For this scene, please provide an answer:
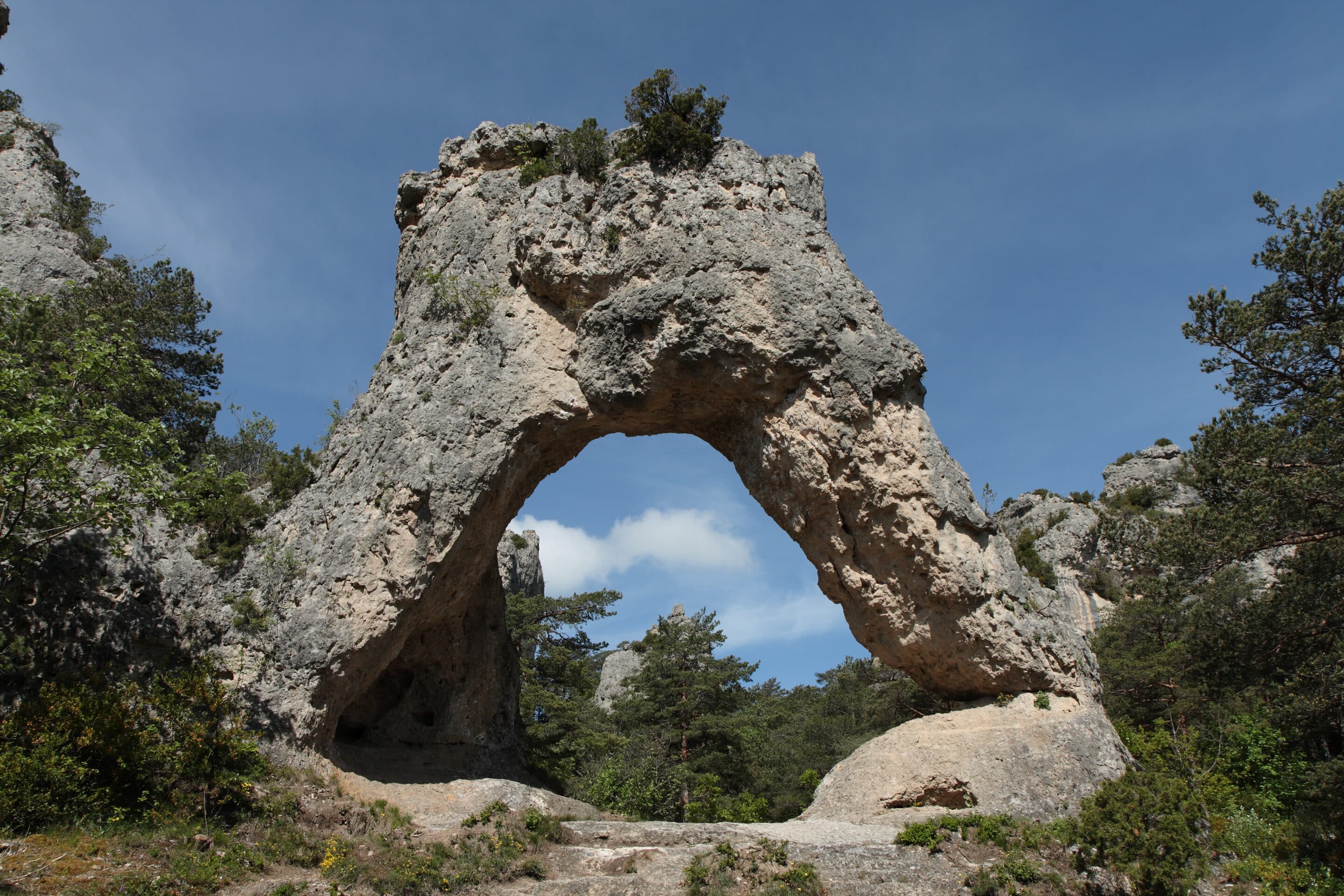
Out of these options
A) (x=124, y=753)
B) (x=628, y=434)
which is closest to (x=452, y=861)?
(x=124, y=753)

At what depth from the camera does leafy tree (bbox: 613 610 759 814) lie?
23328 mm

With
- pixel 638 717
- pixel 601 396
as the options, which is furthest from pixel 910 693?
pixel 601 396

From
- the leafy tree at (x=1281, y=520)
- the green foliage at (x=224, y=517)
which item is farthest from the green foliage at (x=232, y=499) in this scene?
the leafy tree at (x=1281, y=520)

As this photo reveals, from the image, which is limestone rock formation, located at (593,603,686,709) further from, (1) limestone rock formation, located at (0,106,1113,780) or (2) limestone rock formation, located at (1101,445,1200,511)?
(2) limestone rock formation, located at (1101,445,1200,511)

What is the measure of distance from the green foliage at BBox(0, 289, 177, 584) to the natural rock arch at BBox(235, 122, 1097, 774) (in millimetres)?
3152

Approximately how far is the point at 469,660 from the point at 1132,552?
1513 centimetres

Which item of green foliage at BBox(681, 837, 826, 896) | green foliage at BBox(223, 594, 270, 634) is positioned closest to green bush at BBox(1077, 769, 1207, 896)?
green foliage at BBox(681, 837, 826, 896)

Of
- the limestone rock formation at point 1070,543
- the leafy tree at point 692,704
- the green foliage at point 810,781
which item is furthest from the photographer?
the limestone rock formation at point 1070,543

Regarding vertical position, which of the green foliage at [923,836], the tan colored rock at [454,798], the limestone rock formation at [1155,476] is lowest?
the green foliage at [923,836]

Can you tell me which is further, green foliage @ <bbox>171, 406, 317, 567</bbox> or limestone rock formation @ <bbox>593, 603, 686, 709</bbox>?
limestone rock formation @ <bbox>593, 603, 686, 709</bbox>

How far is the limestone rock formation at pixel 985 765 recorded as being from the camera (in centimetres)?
1277

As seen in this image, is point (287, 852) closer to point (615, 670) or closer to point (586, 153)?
point (586, 153)

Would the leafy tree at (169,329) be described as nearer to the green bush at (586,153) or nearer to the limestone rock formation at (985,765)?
the green bush at (586,153)

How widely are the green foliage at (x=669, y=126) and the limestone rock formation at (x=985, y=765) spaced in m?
A: 12.2
